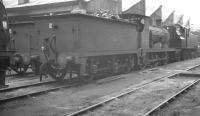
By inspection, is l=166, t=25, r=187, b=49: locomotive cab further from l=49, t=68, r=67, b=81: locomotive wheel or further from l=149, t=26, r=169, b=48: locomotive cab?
l=49, t=68, r=67, b=81: locomotive wheel

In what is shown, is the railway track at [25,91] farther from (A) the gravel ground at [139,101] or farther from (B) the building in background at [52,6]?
(B) the building in background at [52,6]

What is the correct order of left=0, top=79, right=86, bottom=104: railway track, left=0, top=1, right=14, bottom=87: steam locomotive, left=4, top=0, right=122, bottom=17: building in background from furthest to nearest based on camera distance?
1. left=4, top=0, right=122, bottom=17: building in background
2. left=0, top=79, right=86, bottom=104: railway track
3. left=0, top=1, right=14, bottom=87: steam locomotive

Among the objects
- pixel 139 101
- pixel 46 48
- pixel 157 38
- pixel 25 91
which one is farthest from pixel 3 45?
pixel 157 38

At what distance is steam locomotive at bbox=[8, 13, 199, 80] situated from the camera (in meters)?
Result: 9.77

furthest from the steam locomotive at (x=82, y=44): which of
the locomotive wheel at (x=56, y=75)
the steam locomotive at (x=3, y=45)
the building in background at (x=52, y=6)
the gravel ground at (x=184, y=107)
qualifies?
the building in background at (x=52, y=6)

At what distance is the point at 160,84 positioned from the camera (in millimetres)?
10242

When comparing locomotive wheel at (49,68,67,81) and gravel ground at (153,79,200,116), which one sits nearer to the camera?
gravel ground at (153,79,200,116)

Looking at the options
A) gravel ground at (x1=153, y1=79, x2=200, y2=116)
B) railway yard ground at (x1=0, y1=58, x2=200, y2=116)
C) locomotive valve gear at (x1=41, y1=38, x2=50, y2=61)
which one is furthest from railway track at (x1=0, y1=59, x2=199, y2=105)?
gravel ground at (x1=153, y1=79, x2=200, y2=116)

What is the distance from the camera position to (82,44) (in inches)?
386

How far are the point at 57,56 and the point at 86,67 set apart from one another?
3.78 feet

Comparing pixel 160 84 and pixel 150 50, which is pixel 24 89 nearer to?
pixel 160 84

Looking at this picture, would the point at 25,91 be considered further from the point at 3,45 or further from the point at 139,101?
the point at 139,101

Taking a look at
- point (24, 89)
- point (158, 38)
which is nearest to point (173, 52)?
point (158, 38)

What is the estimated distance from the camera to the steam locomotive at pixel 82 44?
9.77 meters
